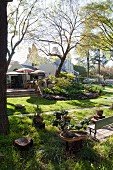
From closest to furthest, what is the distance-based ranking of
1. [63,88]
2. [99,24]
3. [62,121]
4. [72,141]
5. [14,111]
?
[72,141], [62,121], [14,111], [99,24], [63,88]

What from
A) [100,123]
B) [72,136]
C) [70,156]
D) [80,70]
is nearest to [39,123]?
[72,136]

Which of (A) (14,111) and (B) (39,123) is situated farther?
(A) (14,111)

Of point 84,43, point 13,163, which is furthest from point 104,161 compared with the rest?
point 84,43

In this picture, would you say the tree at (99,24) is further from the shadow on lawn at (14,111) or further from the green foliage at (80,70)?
the green foliage at (80,70)

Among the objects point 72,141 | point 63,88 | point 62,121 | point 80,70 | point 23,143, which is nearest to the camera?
point 72,141

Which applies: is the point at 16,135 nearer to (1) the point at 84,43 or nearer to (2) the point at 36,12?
(2) the point at 36,12

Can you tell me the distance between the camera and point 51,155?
6402 mm

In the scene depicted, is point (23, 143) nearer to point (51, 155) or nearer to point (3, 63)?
point (51, 155)

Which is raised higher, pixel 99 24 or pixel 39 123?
pixel 99 24

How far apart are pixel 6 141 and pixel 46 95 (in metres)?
10.9

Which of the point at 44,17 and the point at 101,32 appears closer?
the point at 101,32

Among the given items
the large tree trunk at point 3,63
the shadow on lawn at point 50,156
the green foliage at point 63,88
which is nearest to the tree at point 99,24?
the green foliage at point 63,88

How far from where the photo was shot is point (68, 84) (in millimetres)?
21125

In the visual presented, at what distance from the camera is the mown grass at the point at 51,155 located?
5867 millimetres
